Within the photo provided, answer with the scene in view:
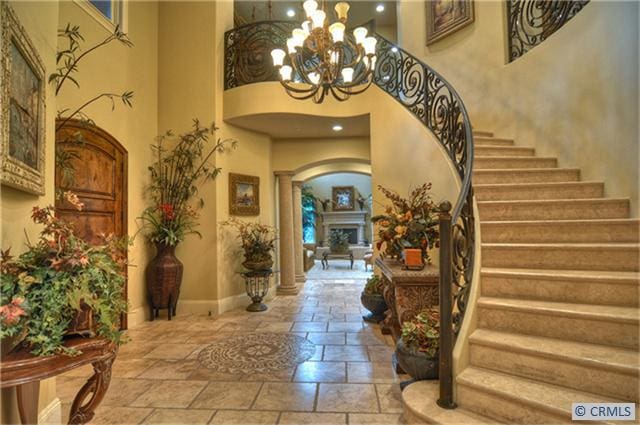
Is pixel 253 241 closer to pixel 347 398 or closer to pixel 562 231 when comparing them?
pixel 347 398

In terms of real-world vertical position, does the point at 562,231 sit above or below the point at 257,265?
above

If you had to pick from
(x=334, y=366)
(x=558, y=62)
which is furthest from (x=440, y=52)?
(x=334, y=366)

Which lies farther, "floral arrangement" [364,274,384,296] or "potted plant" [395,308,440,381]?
"floral arrangement" [364,274,384,296]

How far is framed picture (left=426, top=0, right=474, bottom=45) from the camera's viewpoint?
507 centimetres

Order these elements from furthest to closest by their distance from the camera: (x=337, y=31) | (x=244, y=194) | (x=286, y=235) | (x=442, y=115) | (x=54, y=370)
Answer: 1. (x=286, y=235)
2. (x=244, y=194)
3. (x=442, y=115)
4. (x=337, y=31)
5. (x=54, y=370)

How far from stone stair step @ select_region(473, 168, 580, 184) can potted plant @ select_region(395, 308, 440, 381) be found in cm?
168

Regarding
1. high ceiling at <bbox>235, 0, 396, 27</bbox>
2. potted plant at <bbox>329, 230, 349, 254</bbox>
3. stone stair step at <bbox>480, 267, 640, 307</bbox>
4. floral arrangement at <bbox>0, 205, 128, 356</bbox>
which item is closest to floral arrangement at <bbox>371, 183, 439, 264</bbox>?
stone stair step at <bbox>480, 267, 640, 307</bbox>

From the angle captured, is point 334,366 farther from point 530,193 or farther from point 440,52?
point 440,52

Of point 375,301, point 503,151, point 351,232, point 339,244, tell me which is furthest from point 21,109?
point 351,232

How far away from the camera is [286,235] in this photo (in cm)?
661

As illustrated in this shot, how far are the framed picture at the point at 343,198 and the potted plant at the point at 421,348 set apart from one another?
11724 millimetres

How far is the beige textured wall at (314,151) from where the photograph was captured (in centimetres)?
641

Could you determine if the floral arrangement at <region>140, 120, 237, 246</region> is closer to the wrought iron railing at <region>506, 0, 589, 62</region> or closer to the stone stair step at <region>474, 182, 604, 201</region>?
the stone stair step at <region>474, 182, 604, 201</region>

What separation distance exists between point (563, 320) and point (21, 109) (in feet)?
10.9
